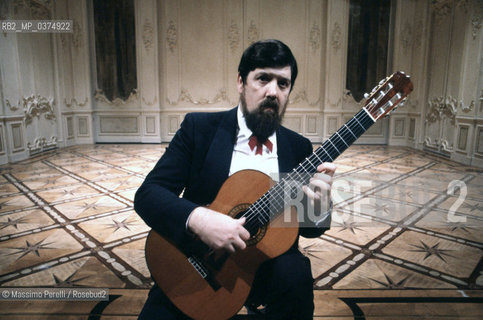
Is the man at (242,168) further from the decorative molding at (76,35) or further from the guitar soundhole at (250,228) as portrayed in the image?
the decorative molding at (76,35)

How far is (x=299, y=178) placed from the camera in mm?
1214

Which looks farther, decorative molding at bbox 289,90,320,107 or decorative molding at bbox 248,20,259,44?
decorative molding at bbox 289,90,320,107

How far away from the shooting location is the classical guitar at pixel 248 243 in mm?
1103

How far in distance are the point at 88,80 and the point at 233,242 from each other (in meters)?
8.09

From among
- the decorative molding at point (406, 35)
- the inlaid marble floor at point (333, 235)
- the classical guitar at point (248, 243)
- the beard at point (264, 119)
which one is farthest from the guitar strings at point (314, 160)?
the decorative molding at point (406, 35)

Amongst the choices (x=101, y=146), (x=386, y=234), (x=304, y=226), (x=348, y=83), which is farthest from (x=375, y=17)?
(x=304, y=226)

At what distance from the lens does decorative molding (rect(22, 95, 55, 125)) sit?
20.2 ft

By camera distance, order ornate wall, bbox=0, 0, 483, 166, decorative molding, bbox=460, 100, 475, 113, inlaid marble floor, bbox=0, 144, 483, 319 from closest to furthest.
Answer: inlaid marble floor, bbox=0, 144, 483, 319
decorative molding, bbox=460, 100, 475, 113
ornate wall, bbox=0, 0, 483, 166

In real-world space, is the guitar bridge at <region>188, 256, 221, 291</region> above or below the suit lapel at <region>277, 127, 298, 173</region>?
below

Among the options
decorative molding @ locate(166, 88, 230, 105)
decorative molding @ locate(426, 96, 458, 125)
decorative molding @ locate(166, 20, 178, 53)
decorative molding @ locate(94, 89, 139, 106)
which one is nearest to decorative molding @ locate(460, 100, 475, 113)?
decorative molding @ locate(426, 96, 458, 125)

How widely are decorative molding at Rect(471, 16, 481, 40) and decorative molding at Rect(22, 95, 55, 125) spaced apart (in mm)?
8402

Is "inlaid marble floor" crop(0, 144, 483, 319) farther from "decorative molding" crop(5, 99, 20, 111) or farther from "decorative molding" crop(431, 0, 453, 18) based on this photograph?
"decorative molding" crop(431, 0, 453, 18)

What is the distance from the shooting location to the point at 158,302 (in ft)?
3.88

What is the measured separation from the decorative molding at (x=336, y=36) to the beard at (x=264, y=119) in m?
7.52
